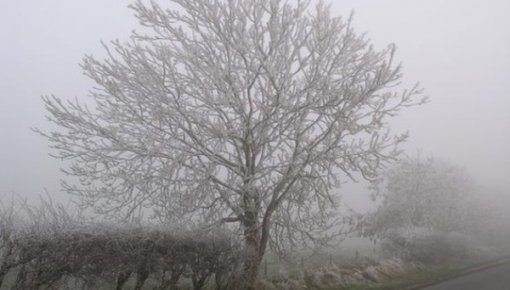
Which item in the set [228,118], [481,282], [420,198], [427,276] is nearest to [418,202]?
[420,198]

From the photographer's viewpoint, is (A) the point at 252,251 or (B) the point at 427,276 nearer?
(A) the point at 252,251

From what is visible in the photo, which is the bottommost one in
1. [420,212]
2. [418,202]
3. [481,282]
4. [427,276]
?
[481,282]

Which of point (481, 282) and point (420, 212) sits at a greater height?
point (420, 212)

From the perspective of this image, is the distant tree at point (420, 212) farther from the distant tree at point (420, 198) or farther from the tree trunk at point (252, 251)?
the tree trunk at point (252, 251)

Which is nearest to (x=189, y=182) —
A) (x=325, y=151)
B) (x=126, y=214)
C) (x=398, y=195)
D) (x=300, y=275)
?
(x=126, y=214)

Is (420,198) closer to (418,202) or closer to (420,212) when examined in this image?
(418,202)

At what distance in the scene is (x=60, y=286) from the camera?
8773 mm

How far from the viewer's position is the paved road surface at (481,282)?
53.4 feet

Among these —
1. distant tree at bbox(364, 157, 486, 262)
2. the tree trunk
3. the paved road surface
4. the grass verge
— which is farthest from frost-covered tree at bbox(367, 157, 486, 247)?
the tree trunk

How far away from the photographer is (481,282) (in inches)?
711

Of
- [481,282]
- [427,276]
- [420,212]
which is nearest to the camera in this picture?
[481,282]

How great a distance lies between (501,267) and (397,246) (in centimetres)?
525

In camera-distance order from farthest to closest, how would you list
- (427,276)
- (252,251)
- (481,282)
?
(427,276) < (481,282) < (252,251)

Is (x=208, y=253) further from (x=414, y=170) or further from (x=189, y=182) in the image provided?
(x=414, y=170)
